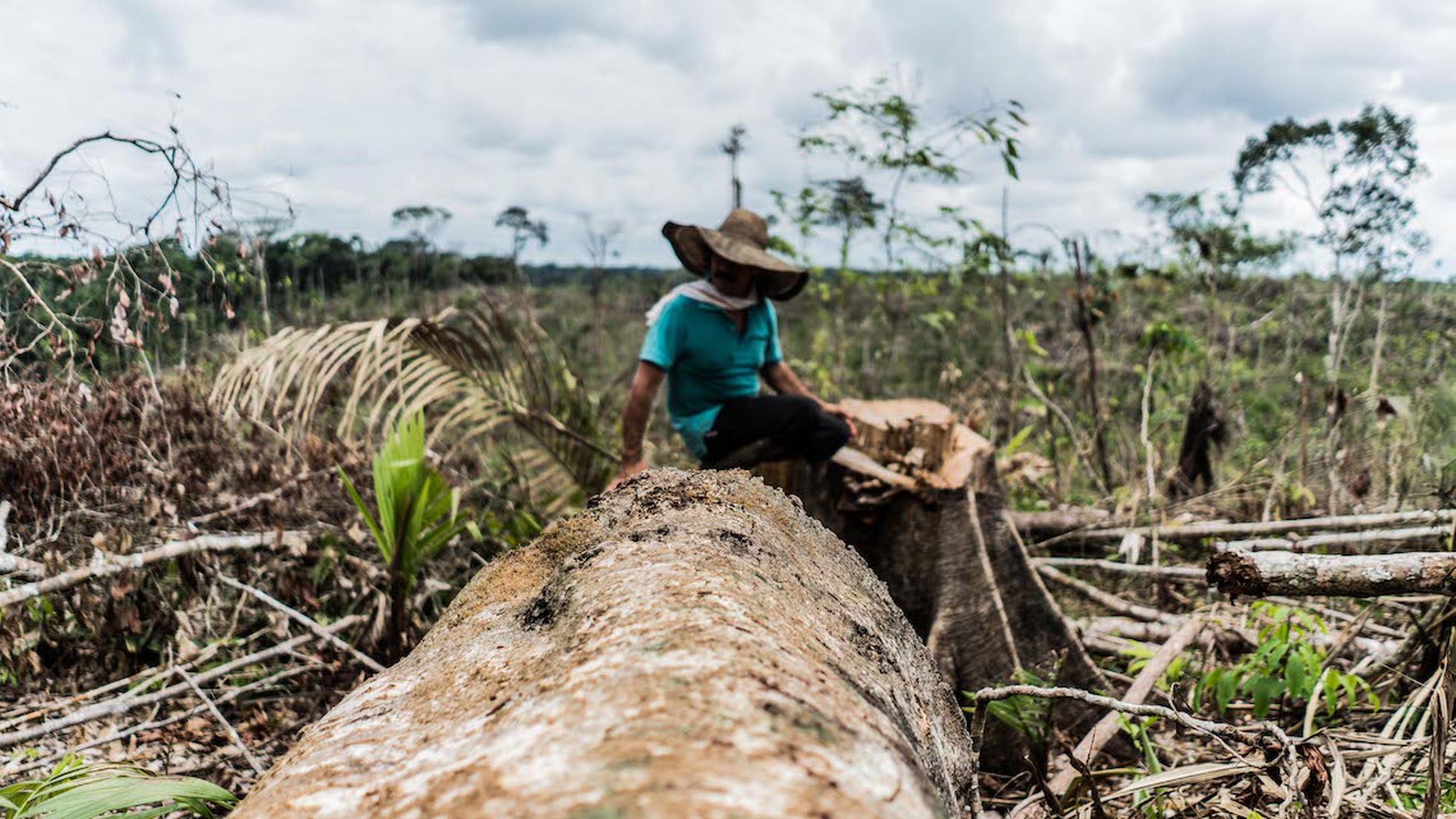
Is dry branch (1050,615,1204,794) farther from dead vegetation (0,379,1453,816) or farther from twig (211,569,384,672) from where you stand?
twig (211,569,384,672)

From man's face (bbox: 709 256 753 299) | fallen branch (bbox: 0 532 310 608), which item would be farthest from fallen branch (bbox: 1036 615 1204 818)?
fallen branch (bbox: 0 532 310 608)

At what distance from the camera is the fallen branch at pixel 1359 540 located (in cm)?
293

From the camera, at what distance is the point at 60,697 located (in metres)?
2.80

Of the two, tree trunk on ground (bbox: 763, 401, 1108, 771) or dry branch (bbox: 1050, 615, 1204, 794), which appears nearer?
dry branch (bbox: 1050, 615, 1204, 794)

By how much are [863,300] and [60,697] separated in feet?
35.7

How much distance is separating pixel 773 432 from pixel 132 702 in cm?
246

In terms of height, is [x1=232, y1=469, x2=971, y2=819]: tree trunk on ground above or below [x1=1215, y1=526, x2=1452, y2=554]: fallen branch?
above

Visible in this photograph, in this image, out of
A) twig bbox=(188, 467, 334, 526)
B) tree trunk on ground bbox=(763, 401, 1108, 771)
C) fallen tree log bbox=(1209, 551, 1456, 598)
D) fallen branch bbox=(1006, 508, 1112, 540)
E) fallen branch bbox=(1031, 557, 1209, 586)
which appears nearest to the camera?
fallen tree log bbox=(1209, 551, 1456, 598)

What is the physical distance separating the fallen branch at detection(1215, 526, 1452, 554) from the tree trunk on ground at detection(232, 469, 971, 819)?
7.10ft

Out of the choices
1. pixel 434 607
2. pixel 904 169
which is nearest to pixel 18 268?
pixel 434 607

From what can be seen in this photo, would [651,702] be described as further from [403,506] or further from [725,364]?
[725,364]

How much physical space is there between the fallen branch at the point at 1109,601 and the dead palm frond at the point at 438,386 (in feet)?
7.29

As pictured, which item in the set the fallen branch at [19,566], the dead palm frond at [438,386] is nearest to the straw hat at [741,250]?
the dead palm frond at [438,386]

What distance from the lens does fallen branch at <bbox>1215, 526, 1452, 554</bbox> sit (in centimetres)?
293
